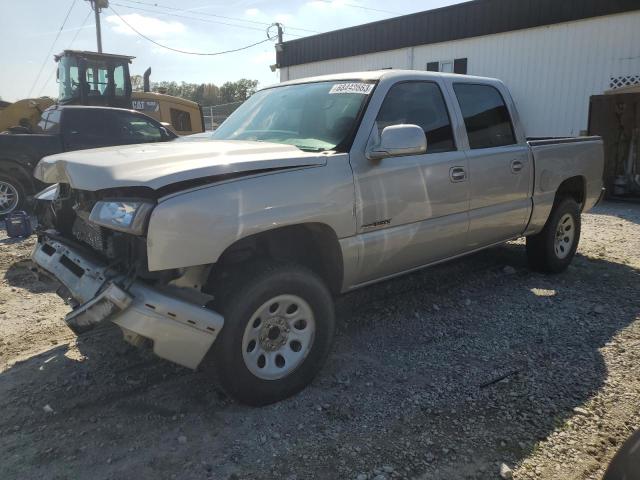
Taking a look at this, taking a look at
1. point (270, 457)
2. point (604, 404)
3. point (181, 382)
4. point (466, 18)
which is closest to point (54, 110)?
point (181, 382)

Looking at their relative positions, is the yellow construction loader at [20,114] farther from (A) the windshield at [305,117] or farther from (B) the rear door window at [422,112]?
(B) the rear door window at [422,112]

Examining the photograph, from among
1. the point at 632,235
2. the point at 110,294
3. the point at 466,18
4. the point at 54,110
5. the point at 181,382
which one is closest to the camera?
the point at 110,294

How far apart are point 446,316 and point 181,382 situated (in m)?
2.28

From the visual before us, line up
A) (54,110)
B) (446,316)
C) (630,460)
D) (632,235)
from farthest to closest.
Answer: (54,110)
(632,235)
(446,316)
(630,460)

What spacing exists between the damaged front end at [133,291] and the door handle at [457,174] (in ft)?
6.92

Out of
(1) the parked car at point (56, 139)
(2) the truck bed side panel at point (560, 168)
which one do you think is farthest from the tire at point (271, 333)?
(1) the parked car at point (56, 139)

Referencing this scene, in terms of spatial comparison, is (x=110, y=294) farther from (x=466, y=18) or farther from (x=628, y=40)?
(x=466, y=18)

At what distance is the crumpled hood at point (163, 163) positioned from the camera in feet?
8.30

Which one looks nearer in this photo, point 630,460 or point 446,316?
point 630,460

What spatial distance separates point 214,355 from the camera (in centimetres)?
271

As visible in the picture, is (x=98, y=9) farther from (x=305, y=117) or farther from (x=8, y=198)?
(x=305, y=117)

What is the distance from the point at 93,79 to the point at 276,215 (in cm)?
1166

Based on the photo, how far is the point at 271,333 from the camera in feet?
9.65

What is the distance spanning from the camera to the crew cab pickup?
8.29ft
